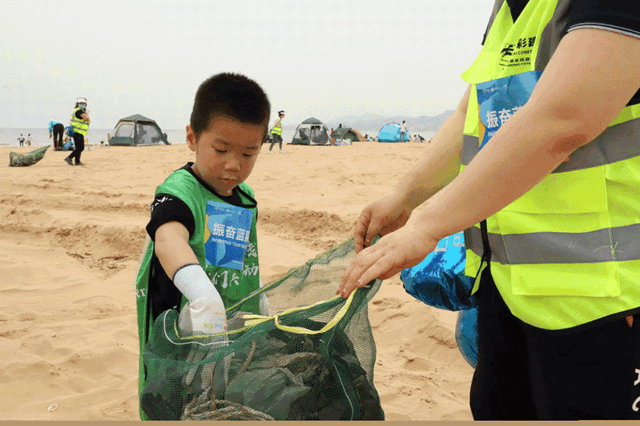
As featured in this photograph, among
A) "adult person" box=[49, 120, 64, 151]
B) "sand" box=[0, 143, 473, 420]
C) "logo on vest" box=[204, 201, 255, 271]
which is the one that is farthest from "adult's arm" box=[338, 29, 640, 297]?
"adult person" box=[49, 120, 64, 151]

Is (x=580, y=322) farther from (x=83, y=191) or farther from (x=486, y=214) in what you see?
(x=83, y=191)

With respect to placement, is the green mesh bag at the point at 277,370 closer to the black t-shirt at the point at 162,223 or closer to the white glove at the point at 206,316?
the white glove at the point at 206,316

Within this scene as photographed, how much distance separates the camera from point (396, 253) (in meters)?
1.13

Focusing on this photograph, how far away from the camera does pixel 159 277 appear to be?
182 cm

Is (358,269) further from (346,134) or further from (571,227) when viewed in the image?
(346,134)

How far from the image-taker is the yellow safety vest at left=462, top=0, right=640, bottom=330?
105cm

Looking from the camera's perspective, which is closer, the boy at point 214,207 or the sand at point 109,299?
the boy at point 214,207

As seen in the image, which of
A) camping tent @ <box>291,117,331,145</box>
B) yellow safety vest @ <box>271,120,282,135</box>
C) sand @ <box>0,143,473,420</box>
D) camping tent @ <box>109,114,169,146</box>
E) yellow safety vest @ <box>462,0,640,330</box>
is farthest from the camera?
camping tent @ <box>291,117,331,145</box>

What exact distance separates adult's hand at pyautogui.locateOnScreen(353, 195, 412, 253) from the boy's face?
525 mm

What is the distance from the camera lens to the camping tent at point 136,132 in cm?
2169

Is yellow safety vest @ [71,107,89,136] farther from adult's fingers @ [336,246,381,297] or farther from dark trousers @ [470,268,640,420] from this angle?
dark trousers @ [470,268,640,420]

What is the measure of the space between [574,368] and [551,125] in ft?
1.87

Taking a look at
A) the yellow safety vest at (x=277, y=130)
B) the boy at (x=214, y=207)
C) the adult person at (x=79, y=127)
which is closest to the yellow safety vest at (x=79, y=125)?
the adult person at (x=79, y=127)

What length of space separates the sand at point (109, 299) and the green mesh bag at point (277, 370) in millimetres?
1477
